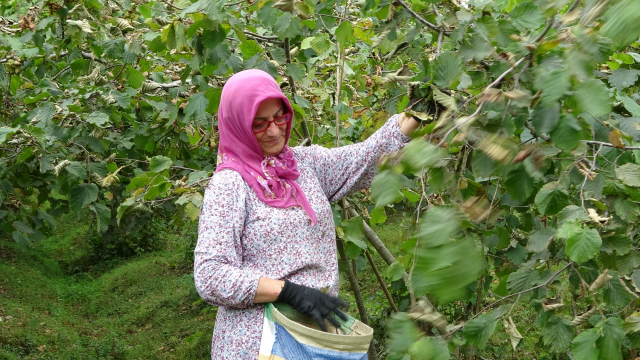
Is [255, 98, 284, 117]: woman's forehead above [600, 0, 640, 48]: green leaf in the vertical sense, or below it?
below

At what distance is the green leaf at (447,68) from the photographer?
3.95ft

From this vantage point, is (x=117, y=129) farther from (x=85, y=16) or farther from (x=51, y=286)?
(x=51, y=286)

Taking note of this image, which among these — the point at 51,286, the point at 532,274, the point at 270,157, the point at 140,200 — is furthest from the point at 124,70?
the point at 51,286

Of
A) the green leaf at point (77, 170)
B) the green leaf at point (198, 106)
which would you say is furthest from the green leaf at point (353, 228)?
the green leaf at point (77, 170)

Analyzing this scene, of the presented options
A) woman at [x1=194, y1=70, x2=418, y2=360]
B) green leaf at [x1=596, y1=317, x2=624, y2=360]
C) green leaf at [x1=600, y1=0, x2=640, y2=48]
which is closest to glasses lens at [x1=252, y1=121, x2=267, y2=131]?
woman at [x1=194, y1=70, x2=418, y2=360]

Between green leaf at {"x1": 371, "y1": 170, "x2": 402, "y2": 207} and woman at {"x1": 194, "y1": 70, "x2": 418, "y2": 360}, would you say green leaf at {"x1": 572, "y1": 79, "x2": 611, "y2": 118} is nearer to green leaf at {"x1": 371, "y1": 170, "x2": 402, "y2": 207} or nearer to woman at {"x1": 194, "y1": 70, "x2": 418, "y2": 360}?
green leaf at {"x1": 371, "y1": 170, "x2": 402, "y2": 207}

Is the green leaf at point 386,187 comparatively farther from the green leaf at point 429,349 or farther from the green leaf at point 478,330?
the green leaf at point 478,330

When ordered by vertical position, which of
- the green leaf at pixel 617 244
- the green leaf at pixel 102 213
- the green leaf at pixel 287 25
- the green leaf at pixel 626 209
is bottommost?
the green leaf at pixel 102 213

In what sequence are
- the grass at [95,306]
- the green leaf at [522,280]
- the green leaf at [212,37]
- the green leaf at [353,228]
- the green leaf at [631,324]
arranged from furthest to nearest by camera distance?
1. the grass at [95,306]
2. the green leaf at [353,228]
3. the green leaf at [212,37]
4. the green leaf at [522,280]
5. the green leaf at [631,324]

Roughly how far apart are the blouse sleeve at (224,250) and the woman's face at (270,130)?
0.17 metres

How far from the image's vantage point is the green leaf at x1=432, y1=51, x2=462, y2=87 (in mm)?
1204

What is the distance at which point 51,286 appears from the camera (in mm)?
8352

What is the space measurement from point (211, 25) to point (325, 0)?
23.4 inches

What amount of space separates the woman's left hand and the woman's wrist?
2.03ft
